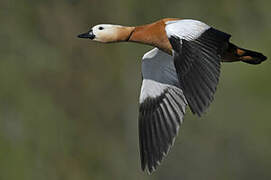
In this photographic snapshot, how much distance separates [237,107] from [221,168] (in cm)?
224

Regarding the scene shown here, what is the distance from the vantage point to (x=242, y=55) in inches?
322

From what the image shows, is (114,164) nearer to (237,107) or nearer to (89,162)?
(89,162)

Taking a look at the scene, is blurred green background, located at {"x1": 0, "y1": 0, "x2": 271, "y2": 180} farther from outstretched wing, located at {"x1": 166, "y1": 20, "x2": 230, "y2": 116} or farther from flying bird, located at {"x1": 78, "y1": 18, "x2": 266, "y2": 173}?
outstretched wing, located at {"x1": 166, "y1": 20, "x2": 230, "y2": 116}

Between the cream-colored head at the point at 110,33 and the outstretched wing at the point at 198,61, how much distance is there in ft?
3.42

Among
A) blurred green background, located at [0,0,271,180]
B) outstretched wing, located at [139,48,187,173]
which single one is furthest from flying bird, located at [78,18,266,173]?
blurred green background, located at [0,0,271,180]

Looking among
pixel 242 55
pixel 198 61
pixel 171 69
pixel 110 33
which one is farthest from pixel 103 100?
pixel 198 61

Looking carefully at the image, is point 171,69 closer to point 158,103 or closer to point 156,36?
point 158,103

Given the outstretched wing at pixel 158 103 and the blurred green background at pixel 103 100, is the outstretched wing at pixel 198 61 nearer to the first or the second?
the outstretched wing at pixel 158 103

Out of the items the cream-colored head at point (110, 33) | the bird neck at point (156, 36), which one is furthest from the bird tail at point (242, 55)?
the cream-colored head at point (110, 33)

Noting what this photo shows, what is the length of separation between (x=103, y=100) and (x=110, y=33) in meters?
8.38

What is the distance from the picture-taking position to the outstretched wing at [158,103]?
8.41 m

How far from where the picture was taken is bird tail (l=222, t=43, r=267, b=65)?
812 centimetres

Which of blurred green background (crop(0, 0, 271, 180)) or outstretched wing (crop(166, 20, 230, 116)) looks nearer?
outstretched wing (crop(166, 20, 230, 116))

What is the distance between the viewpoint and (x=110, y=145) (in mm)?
16672
